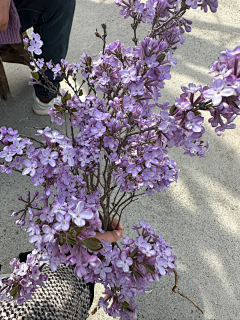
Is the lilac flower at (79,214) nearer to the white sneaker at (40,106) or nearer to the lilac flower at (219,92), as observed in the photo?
the lilac flower at (219,92)

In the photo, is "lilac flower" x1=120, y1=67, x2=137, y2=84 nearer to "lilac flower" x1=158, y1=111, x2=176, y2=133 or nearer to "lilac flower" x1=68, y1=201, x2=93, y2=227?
"lilac flower" x1=158, y1=111, x2=176, y2=133

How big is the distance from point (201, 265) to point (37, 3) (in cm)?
148

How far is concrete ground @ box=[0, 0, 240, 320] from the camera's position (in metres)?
1.38

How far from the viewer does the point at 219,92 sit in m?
0.54

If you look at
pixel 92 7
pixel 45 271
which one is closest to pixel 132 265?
pixel 45 271

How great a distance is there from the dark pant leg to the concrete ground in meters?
0.46

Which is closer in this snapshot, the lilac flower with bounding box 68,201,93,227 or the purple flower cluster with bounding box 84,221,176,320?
the lilac flower with bounding box 68,201,93,227

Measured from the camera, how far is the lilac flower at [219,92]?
1.73 ft

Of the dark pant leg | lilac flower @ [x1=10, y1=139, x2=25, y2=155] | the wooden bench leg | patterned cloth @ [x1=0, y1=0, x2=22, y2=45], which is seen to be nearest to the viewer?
lilac flower @ [x1=10, y1=139, x2=25, y2=155]

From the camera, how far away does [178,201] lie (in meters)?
1.73

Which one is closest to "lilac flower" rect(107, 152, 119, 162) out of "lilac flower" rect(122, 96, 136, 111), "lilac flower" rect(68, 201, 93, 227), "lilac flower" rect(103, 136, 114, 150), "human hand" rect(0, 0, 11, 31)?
"lilac flower" rect(103, 136, 114, 150)

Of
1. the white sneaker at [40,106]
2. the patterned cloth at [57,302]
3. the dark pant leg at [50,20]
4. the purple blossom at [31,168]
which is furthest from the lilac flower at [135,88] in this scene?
the white sneaker at [40,106]

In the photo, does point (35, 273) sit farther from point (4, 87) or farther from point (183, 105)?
point (4, 87)

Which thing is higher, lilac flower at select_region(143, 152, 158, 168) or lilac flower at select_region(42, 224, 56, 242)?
lilac flower at select_region(143, 152, 158, 168)
